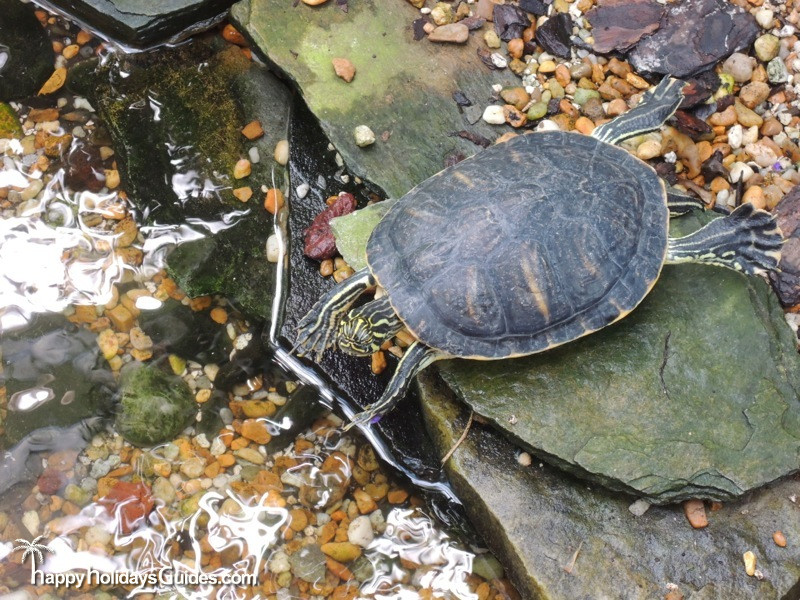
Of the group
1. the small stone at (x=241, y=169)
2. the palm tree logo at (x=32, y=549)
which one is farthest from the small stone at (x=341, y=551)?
the small stone at (x=241, y=169)

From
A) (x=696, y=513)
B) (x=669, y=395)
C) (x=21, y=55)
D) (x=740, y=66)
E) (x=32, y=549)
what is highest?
(x=21, y=55)

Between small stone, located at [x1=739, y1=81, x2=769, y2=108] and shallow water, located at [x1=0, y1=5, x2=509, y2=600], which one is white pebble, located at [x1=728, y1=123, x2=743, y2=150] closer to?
small stone, located at [x1=739, y1=81, x2=769, y2=108]

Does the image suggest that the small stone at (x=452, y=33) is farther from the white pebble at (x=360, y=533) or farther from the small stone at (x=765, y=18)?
the white pebble at (x=360, y=533)

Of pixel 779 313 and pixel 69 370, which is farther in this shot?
pixel 69 370

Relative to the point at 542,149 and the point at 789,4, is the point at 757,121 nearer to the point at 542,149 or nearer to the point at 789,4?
the point at 789,4

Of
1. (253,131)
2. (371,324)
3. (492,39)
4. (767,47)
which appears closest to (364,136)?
(253,131)

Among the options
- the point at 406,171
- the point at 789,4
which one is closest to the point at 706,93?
the point at 789,4

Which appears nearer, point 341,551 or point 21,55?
point 341,551

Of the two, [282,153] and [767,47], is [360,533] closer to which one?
[282,153]
